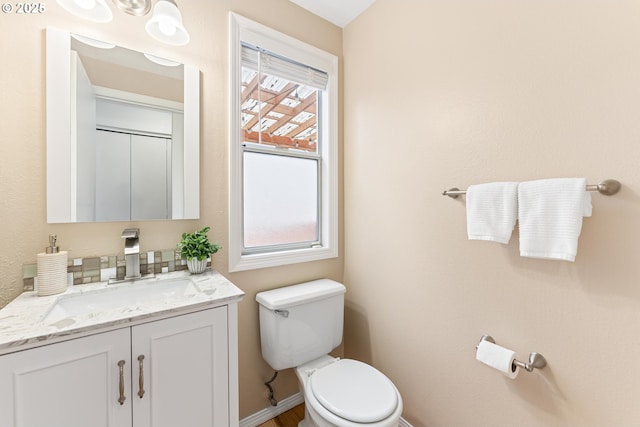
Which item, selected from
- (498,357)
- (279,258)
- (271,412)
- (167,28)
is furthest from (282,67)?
(271,412)


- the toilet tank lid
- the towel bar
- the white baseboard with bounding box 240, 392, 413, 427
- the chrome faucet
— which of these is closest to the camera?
the towel bar

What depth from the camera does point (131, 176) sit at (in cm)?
125

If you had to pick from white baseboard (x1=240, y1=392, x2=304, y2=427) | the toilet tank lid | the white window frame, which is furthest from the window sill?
white baseboard (x1=240, y1=392, x2=304, y2=427)

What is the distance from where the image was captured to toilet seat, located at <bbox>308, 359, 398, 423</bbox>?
107cm

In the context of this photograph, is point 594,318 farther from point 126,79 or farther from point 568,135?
point 126,79

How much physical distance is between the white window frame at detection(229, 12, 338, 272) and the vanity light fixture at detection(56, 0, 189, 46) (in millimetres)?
308

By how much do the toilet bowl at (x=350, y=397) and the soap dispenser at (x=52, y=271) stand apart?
3.62 feet

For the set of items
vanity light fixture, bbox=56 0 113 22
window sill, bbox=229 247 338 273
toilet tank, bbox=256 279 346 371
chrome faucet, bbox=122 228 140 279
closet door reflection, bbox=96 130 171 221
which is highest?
vanity light fixture, bbox=56 0 113 22

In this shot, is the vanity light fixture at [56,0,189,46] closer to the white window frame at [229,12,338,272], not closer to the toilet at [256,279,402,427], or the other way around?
the white window frame at [229,12,338,272]

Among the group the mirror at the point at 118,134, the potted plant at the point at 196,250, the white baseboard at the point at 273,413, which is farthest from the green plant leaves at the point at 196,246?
the white baseboard at the point at 273,413

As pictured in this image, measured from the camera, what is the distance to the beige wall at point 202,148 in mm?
1021

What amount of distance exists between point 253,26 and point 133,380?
171 cm

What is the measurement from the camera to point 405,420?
4.95 ft

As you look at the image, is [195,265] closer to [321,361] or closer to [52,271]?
[52,271]
